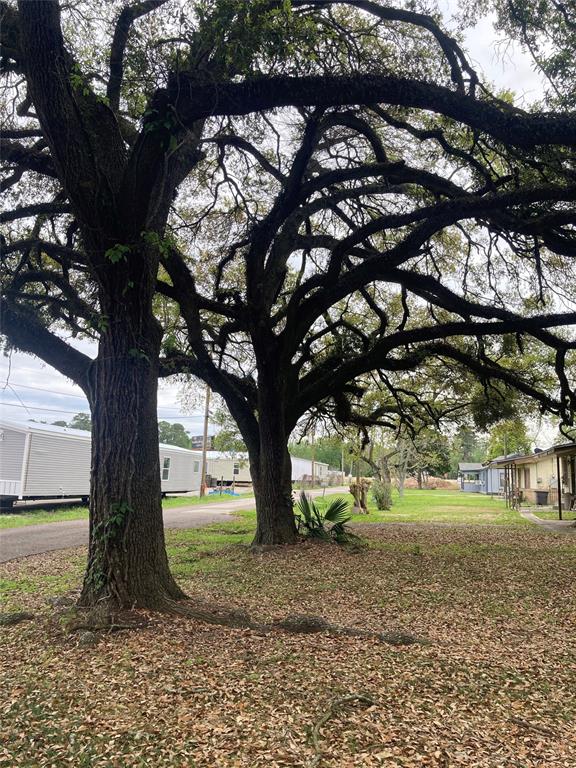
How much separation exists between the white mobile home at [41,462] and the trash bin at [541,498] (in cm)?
2171

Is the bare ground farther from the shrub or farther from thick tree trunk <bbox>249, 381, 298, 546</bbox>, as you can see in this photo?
the shrub

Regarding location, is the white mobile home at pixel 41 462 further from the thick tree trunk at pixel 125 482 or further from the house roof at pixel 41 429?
the thick tree trunk at pixel 125 482

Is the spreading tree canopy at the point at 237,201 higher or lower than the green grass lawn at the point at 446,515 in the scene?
higher

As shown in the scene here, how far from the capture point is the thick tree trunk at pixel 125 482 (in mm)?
4906

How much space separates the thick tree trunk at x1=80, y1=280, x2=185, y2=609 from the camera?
4906mm

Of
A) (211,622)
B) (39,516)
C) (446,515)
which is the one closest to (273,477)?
(211,622)

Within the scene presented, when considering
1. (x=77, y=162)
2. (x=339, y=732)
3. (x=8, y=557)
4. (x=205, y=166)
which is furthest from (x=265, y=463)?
(x=339, y=732)

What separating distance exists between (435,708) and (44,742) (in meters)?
2.28

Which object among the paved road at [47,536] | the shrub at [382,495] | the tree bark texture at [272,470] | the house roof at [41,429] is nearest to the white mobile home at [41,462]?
the house roof at [41,429]

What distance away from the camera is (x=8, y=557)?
978 cm

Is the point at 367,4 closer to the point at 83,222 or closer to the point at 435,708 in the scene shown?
the point at 83,222

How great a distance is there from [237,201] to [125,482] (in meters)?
7.13

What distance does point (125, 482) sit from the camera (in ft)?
16.4

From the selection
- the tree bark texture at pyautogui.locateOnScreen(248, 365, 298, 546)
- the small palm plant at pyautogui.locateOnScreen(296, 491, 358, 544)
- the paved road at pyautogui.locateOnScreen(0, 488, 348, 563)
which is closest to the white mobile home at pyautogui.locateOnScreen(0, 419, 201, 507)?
the paved road at pyautogui.locateOnScreen(0, 488, 348, 563)
